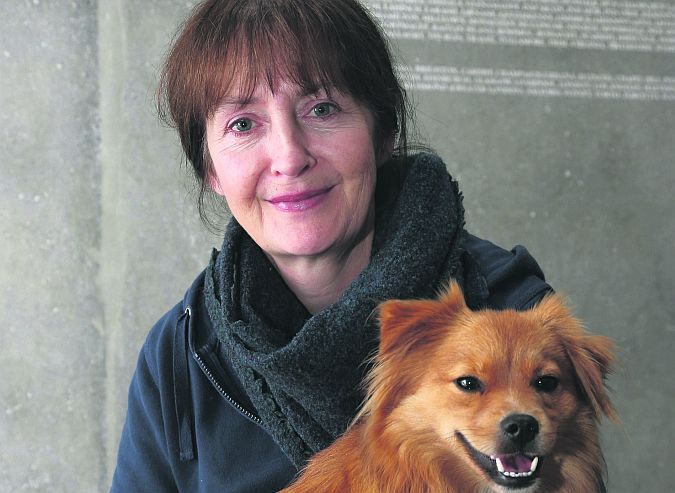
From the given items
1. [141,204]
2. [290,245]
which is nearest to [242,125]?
[290,245]

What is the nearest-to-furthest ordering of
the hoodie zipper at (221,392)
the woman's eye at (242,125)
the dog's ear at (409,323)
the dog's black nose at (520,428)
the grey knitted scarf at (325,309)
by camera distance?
1. the dog's black nose at (520,428)
2. the dog's ear at (409,323)
3. the grey knitted scarf at (325,309)
4. the woman's eye at (242,125)
5. the hoodie zipper at (221,392)

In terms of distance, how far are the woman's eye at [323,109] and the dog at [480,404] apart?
1.29 ft

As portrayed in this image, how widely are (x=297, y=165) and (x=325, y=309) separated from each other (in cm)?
23

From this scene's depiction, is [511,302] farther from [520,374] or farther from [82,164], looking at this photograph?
[82,164]

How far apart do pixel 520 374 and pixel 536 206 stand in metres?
1.54

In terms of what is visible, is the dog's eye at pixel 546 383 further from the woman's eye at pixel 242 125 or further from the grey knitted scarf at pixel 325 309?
the woman's eye at pixel 242 125

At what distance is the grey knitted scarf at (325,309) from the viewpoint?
4.09 feet

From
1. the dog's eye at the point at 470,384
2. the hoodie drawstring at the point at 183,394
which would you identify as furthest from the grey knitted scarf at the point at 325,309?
the dog's eye at the point at 470,384

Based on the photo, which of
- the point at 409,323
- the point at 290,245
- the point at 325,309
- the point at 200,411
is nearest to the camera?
the point at 409,323

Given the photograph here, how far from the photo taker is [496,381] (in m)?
1.04

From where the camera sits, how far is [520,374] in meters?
1.03

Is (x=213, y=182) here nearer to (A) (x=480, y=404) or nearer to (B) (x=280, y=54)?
(B) (x=280, y=54)

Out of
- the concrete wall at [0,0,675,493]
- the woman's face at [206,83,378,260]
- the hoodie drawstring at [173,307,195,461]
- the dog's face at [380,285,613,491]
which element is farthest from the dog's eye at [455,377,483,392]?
the concrete wall at [0,0,675,493]

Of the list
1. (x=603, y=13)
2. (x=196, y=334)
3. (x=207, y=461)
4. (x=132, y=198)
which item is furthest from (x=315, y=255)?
(x=603, y=13)
